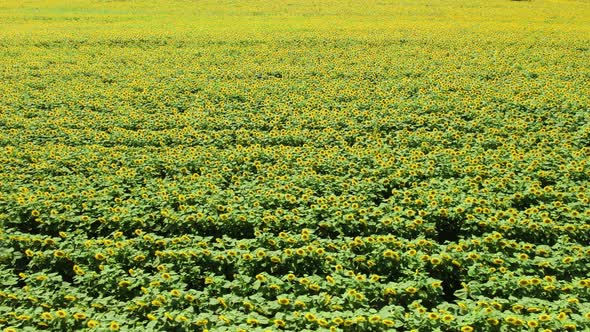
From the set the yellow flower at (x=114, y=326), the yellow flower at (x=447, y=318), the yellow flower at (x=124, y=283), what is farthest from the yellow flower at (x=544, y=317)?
the yellow flower at (x=124, y=283)

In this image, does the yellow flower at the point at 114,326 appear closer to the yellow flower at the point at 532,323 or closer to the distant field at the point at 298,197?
the distant field at the point at 298,197

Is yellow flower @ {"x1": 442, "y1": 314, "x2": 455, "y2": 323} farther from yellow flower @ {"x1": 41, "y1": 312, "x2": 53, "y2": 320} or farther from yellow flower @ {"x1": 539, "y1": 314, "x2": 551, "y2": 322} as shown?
yellow flower @ {"x1": 41, "y1": 312, "x2": 53, "y2": 320}

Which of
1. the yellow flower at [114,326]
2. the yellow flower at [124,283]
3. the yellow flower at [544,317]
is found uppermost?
the yellow flower at [544,317]

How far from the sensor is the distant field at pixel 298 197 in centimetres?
534

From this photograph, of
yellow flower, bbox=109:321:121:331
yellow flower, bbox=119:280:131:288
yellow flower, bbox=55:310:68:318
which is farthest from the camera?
yellow flower, bbox=119:280:131:288

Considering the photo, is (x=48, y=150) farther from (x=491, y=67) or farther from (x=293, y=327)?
(x=491, y=67)

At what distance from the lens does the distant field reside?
17.5 feet

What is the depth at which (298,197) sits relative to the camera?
25.9 feet

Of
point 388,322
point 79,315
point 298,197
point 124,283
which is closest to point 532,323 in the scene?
point 388,322

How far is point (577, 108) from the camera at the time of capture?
486 inches

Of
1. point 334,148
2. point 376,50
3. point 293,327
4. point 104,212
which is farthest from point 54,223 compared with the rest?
point 376,50

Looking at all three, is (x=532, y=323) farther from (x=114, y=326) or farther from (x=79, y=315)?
(x=79, y=315)

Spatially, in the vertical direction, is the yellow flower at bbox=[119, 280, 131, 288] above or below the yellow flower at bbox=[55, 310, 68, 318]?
above

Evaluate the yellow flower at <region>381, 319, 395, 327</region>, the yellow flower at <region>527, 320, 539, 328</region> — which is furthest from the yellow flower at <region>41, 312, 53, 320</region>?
the yellow flower at <region>527, 320, 539, 328</region>
